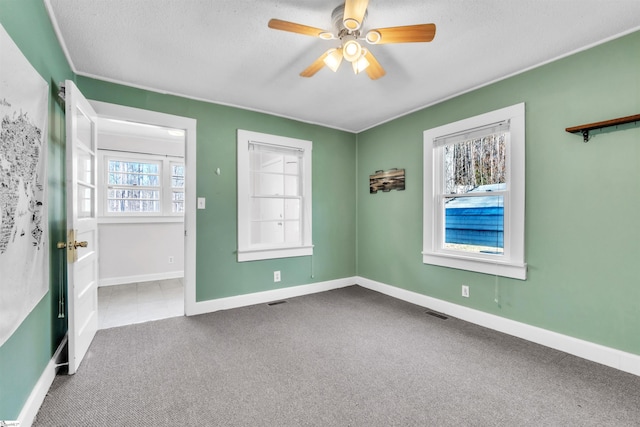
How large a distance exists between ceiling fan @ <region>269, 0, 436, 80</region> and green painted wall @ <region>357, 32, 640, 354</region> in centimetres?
151

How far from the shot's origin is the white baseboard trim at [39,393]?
1.51 metres

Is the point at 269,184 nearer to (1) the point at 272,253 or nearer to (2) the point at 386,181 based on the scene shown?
(1) the point at 272,253

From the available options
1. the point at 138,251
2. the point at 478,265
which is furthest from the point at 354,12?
the point at 138,251

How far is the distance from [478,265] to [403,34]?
2.29 m

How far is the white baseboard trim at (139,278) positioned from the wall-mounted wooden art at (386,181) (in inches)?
145

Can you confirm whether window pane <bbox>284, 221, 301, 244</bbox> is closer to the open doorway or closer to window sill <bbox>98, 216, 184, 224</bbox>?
the open doorway

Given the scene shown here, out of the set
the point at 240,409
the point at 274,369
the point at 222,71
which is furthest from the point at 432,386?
the point at 222,71

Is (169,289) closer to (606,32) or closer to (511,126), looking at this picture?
(511,126)

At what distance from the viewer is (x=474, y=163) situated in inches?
120

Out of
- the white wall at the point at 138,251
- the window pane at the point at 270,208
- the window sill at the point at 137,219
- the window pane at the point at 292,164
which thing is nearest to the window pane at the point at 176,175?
the window sill at the point at 137,219

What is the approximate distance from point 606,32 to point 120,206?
6.10 m

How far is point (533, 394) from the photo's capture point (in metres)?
1.84

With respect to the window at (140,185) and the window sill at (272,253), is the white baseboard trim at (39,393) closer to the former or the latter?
the window sill at (272,253)

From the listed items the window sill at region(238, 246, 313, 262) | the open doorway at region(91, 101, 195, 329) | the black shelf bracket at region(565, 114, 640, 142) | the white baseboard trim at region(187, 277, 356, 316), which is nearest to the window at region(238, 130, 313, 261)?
the window sill at region(238, 246, 313, 262)
